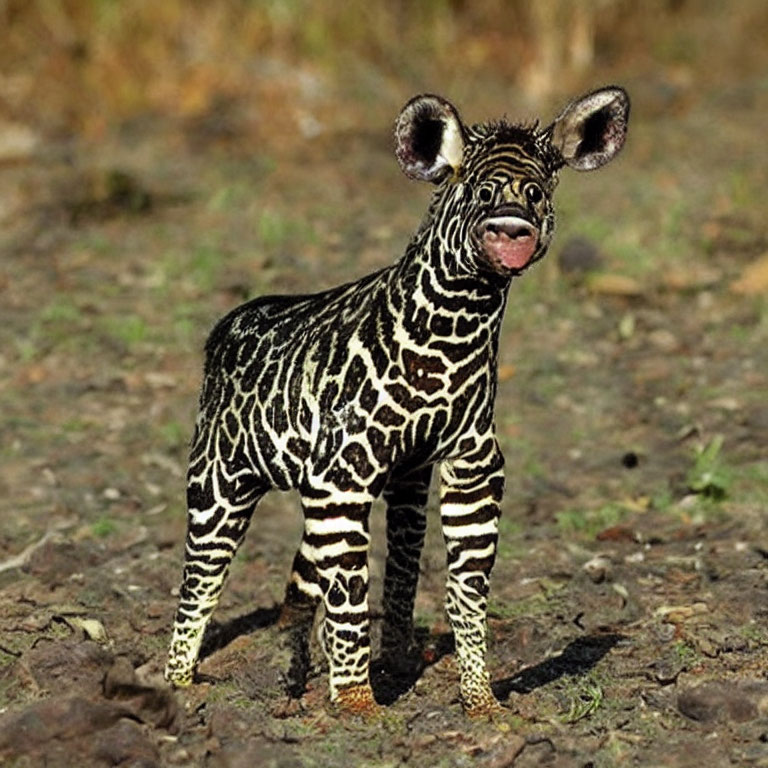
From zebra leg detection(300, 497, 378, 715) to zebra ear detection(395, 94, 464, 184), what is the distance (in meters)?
1.23

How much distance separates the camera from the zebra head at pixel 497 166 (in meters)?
5.74

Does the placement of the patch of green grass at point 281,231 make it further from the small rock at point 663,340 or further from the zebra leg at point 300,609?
the zebra leg at point 300,609

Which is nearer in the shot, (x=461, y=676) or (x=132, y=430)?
(x=461, y=676)

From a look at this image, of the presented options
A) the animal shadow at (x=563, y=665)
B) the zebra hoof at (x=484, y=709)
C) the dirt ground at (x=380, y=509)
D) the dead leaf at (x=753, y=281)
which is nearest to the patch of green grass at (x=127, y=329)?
the dirt ground at (x=380, y=509)

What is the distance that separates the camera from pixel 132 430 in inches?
432

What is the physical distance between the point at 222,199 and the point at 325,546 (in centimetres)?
902

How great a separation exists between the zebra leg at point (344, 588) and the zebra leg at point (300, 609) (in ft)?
2.67

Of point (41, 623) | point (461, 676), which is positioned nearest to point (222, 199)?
point (41, 623)

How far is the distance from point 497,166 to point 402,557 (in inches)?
74.5

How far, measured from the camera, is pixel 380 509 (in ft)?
32.6

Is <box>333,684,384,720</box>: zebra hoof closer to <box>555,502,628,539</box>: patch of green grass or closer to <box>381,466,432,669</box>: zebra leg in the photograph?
<box>381,466,432,669</box>: zebra leg

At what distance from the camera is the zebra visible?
5984mm

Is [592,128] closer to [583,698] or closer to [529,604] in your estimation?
[583,698]

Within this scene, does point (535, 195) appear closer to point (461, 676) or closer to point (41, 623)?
point (461, 676)
